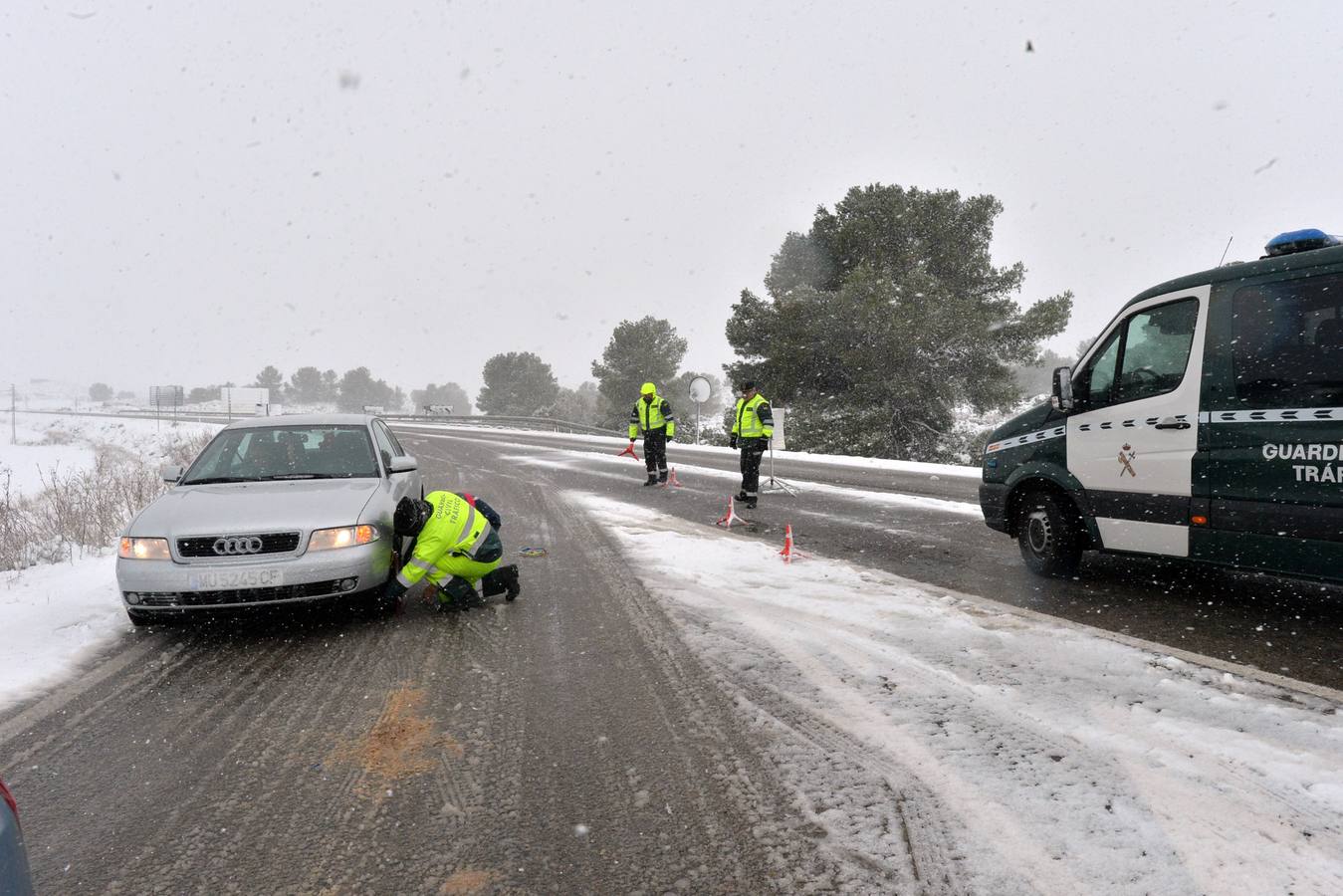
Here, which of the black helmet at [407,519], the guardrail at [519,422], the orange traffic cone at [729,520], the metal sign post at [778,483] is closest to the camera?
the black helmet at [407,519]

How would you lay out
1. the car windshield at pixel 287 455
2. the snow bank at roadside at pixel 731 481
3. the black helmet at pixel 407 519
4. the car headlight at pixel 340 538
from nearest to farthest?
the car headlight at pixel 340 538, the black helmet at pixel 407 519, the car windshield at pixel 287 455, the snow bank at roadside at pixel 731 481

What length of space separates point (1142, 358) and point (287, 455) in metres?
6.60

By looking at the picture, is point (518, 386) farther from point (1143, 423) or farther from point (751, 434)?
point (1143, 423)

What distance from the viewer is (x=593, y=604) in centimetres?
531

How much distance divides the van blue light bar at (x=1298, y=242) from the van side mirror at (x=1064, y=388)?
4.51ft

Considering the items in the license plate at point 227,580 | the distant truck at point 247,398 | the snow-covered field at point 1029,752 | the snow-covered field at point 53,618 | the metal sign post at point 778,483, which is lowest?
the snow-covered field at point 53,618

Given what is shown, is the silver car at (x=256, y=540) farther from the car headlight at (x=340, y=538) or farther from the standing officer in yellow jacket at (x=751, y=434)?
the standing officer in yellow jacket at (x=751, y=434)

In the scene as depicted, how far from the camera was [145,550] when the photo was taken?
174 inches

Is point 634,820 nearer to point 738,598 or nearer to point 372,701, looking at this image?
point 372,701

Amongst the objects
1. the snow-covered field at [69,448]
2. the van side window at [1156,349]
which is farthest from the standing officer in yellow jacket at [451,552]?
the snow-covered field at [69,448]

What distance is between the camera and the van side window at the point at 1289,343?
12.8 ft

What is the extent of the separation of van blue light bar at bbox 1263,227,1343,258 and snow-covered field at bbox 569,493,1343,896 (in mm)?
2617

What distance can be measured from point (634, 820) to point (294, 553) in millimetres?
3053

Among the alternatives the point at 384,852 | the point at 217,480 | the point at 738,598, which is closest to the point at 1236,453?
the point at 738,598
